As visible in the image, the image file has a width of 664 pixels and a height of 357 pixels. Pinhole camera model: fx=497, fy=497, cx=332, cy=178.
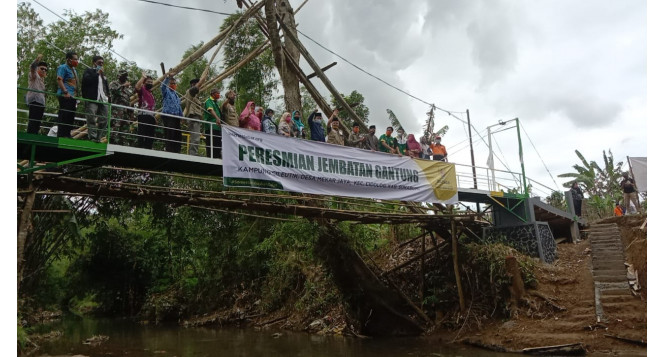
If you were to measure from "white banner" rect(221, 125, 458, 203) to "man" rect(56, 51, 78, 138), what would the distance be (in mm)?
2480

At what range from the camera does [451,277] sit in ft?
49.0

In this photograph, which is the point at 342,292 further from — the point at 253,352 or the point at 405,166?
the point at 405,166

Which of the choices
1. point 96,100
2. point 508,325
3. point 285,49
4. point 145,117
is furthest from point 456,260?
point 96,100

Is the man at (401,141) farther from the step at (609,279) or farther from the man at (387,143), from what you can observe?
the step at (609,279)

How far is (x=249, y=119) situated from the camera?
10.5 metres

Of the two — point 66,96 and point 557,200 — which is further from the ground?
point 66,96

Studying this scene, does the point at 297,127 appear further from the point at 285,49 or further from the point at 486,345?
the point at 486,345

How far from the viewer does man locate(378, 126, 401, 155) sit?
13078 millimetres

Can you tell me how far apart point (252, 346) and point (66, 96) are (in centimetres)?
884

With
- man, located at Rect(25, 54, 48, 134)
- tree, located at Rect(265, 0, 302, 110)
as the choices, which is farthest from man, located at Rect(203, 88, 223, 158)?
tree, located at Rect(265, 0, 302, 110)

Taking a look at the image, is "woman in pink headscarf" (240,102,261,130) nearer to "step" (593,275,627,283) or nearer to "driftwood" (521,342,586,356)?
"driftwood" (521,342,586,356)

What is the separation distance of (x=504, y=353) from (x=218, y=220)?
12.1 metres

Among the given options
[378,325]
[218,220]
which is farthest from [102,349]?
[378,325]

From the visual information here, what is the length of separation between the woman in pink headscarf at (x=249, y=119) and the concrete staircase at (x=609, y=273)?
8.92 meters
